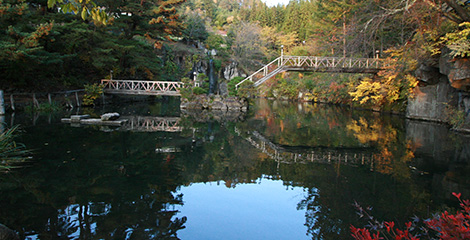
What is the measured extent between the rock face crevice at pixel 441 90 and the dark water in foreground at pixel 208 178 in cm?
244

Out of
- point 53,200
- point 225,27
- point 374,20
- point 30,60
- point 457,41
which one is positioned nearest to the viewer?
point 53,200

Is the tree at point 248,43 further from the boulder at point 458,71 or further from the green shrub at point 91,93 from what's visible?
the boulder at point 458,71

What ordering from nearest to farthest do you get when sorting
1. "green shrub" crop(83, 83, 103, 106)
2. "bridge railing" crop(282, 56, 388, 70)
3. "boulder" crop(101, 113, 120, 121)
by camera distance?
1. "boulder" crop(101, 113, 120, 121)
2. "green shrub" crop(83, 83, 103, 106)
3. "bridge railing" crop(282, 56, 388, 70)

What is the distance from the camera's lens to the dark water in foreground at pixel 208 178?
421 centimetres

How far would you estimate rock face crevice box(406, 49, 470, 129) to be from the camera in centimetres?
1206

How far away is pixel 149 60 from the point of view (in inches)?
965

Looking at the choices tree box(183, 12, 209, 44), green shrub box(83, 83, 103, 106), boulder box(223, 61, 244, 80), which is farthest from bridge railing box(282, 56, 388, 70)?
tree box(183, 12, 209, 44)

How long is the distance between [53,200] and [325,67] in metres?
19.7

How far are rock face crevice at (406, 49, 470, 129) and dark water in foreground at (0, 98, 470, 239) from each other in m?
2.44

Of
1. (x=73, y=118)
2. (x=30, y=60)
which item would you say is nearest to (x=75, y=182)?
(x=73, y=118)

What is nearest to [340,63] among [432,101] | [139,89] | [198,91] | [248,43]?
[432,101]

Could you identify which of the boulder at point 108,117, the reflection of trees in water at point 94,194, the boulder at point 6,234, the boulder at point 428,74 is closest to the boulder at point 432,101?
the boulder at point 428,74

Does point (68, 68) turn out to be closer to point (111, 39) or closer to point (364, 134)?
point (111, 39)

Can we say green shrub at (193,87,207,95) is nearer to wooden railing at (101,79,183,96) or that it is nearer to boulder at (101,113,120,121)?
wooden railing at (101,79,183,96)
